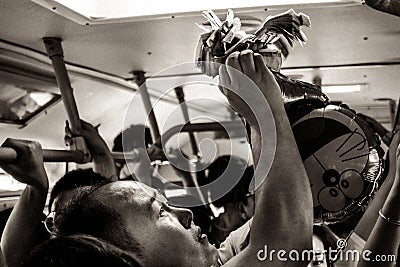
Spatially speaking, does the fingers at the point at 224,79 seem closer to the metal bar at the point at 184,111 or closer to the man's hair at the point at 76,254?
the man's hair at the point at 76,254

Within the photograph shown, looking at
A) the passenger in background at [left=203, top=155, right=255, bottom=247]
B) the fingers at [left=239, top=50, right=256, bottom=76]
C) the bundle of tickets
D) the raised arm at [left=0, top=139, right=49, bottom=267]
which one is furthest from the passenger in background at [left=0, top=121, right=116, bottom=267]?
the passenger in background at [left=203, top=155, right=255, bottom=247]

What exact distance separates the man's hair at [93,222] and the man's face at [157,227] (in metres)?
0.02

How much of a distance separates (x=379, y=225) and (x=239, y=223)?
1.46 m

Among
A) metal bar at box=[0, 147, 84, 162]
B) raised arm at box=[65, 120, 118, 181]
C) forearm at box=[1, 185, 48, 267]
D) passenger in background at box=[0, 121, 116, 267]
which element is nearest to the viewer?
metal bar at box=[0, 147, 84, 162]

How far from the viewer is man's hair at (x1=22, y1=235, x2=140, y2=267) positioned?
1.32 meters

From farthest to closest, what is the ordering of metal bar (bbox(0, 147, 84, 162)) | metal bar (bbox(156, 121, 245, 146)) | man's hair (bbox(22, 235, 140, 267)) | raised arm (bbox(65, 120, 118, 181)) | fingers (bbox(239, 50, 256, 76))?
metal bar (bbox(156, 121, 245, 146)), raised arm (bbox(65, 120, 118, 181)), metal bar (bbox(0, 147, 84, 162)), fingers (bbox(239, 50, 256, 76)), man's hair (bbox(22, 235, 140, 267))

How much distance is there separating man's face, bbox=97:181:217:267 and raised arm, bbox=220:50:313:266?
0.58 feet

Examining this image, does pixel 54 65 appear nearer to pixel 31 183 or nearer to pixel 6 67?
pixel 6 67

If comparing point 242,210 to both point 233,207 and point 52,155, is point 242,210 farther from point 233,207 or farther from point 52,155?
point 52,155

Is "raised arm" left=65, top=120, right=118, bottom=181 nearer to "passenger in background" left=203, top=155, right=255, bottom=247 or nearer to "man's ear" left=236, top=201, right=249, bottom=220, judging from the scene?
"passenger in background" left=203, top=155, right=255, bottom=247

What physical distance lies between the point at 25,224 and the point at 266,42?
1111 mm

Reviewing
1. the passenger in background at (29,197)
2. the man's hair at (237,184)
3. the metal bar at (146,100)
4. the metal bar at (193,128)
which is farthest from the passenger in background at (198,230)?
the metal bar at (193,128)

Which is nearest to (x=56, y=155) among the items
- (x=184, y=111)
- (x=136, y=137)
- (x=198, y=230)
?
(x=198, y=230)

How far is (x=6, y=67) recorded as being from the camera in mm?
2760
